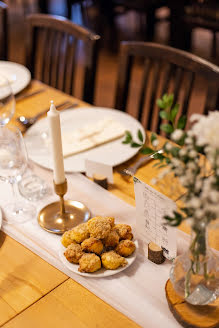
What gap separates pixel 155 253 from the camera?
3.30 feet

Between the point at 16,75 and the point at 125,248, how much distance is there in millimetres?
1243

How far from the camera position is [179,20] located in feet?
14.2

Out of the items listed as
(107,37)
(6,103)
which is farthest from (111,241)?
(107,37)

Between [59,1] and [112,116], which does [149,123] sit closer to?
[112,116]

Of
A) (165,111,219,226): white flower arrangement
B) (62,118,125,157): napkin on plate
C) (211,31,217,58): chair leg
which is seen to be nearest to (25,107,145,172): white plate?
(62,118,125,157): napkin on plate

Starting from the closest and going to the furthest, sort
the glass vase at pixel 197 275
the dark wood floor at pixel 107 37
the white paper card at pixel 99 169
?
1. the glass vase at pixel 197 275
2. the white paper card at pixel 99 169
3. the dark wood floor at pixel 107 37

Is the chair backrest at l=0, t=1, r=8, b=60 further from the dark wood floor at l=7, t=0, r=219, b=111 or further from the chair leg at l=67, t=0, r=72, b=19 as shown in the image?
the chair leg at l=67, t=0, r=72, b=19

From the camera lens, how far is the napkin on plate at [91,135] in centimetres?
147

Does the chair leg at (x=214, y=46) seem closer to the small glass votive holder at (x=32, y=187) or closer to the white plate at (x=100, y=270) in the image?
the small glass votive holder at (x=32, y=187)

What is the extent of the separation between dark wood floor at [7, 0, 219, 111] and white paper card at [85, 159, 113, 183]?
2.39 metres

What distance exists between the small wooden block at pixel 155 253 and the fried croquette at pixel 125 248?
0.04m

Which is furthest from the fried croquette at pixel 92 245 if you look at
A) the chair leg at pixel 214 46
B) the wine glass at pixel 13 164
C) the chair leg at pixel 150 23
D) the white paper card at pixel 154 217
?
the chair leg at pixel 150 23

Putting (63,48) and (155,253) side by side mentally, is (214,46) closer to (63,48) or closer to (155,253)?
(63,48)

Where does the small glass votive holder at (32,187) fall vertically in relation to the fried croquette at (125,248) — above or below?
below
